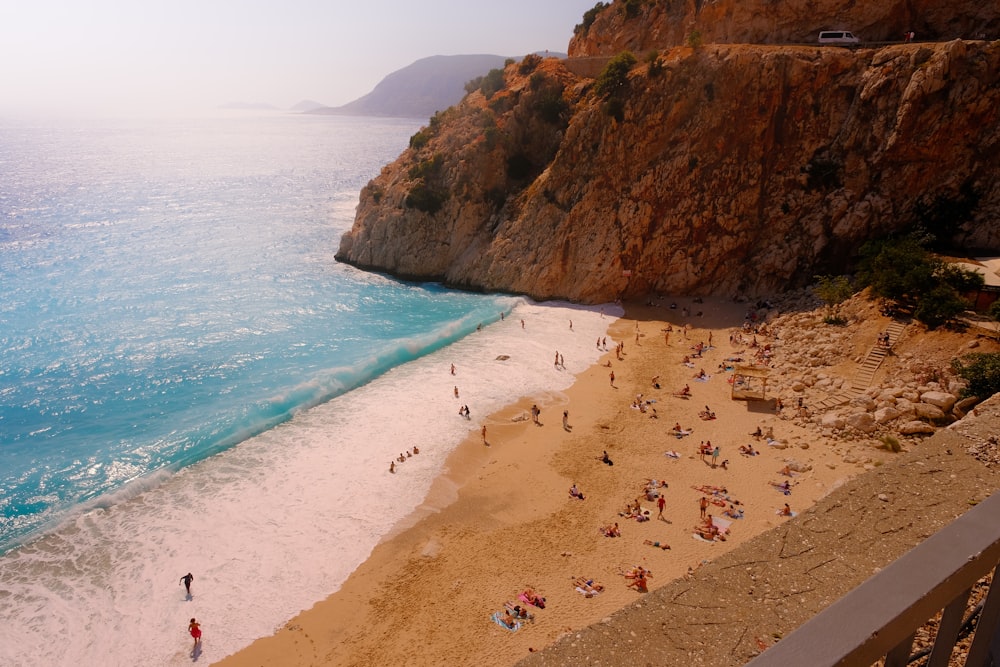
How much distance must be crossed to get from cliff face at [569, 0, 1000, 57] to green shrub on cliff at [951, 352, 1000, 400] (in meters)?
23.3

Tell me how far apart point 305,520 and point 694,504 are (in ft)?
38.2

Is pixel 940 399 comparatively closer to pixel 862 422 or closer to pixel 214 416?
pixel 862 422

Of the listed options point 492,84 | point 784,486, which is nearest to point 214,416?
point 784,486

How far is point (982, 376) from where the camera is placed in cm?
1783

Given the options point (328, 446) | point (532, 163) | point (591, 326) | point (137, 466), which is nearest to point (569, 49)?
point (532, 163)

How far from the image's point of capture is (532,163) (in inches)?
1607

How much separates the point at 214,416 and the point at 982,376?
88.4 feet

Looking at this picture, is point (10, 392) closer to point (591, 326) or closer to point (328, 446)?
point (328, 446)

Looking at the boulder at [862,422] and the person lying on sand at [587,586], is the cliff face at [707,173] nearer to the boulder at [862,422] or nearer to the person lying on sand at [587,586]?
the boulder at [862,422]

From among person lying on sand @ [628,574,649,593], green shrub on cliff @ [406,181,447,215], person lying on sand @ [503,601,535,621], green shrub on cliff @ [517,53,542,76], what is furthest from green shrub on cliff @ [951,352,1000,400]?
green shrub on cliff @ [517,53,542,76]

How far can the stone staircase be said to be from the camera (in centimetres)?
2112

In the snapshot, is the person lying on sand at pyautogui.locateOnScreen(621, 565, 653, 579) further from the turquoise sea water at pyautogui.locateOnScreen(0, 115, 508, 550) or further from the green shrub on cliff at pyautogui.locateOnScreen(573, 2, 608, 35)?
the green shrub on cliff at pyautogui.locateOnScreen(573, 2, 608, 35)

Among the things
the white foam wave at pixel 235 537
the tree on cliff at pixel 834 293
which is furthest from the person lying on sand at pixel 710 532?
the tree on cliff at pixel 834 293

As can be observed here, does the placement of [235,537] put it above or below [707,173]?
below
